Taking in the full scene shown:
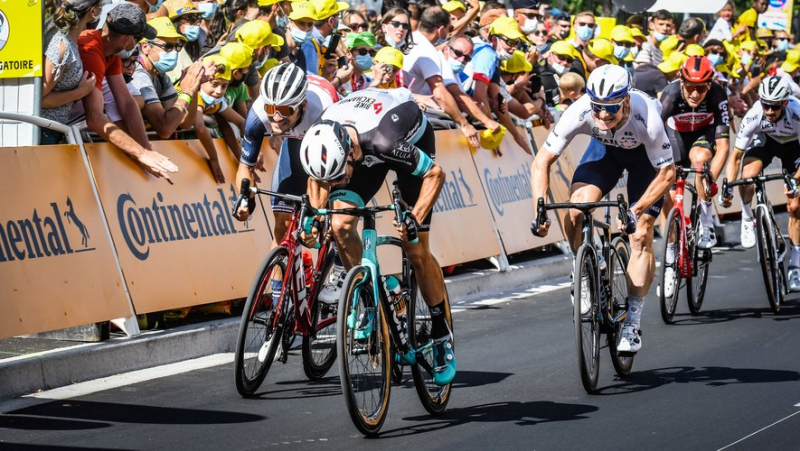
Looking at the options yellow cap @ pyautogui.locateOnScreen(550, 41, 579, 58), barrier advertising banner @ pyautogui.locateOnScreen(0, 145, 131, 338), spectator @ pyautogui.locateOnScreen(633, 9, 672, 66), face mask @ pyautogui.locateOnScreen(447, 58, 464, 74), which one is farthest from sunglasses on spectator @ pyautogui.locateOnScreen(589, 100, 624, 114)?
spectator @ pyautogui.locateOnScreen(633, 9, 672, 66)

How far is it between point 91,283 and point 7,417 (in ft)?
5.44

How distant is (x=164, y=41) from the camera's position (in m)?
9.79

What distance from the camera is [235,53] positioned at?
9.87 m

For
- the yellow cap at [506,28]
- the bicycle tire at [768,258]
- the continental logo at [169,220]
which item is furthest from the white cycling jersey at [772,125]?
the continental logo at [169,220]

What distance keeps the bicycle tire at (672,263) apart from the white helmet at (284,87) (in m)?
4.45

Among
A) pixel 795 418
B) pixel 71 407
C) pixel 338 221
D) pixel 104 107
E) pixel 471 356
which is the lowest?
pixel 795 418

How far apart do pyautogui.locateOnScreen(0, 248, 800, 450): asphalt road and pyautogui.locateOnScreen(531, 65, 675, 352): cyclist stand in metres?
0.65

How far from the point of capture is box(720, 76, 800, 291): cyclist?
11.8 meters

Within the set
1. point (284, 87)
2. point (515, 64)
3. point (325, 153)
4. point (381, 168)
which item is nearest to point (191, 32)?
point (284, 87)

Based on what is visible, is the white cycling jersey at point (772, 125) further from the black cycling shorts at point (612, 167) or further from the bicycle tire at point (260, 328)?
the bicycle tire at point (260, 328)

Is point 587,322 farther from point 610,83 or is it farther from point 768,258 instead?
point 768,258

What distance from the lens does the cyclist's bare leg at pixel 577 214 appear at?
8.24 m

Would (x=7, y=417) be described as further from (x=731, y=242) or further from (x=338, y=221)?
(x=731, y=242)

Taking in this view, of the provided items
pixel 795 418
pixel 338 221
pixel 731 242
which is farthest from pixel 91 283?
pixel 731 242
